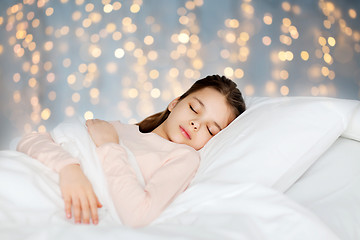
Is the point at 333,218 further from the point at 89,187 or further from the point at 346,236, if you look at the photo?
the point at 89,187

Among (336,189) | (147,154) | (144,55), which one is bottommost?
(336,189)

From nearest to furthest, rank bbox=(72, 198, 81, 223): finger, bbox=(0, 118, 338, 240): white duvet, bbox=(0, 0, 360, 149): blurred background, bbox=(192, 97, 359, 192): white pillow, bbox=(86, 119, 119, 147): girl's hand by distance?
1. bbox=(0, 118, 338, 240): white duvet
2. bbox=(72, 198, 81, 223): finger
3. bbox=(192, 97, 359, 192): white pillow
4. bbox=(86, 119, 119, 147): girl's hand
5. bbox=(0, 0, 360, 149): blurred background

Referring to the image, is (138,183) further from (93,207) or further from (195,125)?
(195,125)

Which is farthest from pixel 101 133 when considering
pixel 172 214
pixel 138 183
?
pixel 172 214

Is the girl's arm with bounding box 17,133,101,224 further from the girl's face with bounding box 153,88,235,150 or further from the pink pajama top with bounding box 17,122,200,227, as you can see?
the girl's face with bounding box 153,88,235,150

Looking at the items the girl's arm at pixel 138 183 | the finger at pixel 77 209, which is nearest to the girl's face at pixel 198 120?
the girl's arm at pixel 138 183

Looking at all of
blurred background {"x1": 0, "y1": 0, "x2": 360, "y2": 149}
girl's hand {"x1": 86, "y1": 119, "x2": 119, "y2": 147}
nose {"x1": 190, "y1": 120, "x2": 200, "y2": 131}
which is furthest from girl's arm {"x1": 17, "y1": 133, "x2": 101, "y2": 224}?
blurred background {"x1": 0, "y1": 0, "x2": 360, "y2": 149}

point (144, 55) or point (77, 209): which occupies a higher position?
point (144, 55)

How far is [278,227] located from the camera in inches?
26.5

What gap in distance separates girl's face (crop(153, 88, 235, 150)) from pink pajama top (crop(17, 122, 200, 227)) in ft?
0.24

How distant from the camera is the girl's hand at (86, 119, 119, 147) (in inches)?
41.0

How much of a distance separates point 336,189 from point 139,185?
0.47 meters

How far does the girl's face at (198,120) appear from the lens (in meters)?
1.16

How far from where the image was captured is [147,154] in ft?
3.42
